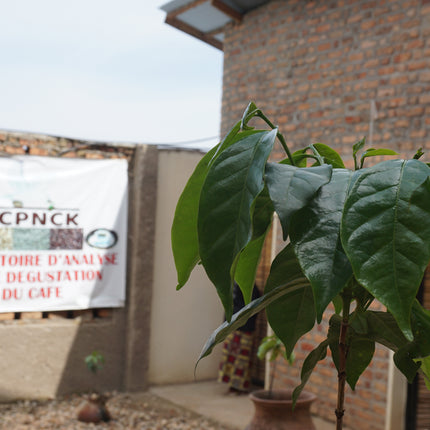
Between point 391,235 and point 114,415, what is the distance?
15.5 feet

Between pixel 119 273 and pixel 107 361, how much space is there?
805mm

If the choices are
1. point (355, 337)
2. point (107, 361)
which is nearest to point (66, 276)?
point (107, 361)

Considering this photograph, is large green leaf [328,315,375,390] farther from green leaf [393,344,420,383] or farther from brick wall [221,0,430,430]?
brick wall [221,0,430,430]

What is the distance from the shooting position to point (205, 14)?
5.26 meters

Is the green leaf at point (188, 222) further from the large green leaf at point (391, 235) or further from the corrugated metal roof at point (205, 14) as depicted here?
the corrugated metal roof at point (205, 14)

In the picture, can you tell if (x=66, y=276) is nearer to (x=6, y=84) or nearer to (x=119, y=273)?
(x=119, y=273)

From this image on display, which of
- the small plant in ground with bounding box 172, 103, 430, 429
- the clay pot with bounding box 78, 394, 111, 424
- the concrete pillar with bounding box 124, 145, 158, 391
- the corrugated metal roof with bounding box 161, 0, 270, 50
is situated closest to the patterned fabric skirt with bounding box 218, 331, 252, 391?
the concrete pillar with bounding box 124, 145, 158, 391

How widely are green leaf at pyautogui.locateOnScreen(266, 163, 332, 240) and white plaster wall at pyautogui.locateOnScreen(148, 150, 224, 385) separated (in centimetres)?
515

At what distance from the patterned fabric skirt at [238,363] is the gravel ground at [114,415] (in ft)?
2.10

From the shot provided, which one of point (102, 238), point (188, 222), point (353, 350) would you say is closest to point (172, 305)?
point (102, 238)

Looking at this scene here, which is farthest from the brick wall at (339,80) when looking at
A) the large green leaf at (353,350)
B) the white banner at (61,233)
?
the large green leaf at (353,350)

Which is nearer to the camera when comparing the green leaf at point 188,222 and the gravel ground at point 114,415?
the green leaf at point 188,222

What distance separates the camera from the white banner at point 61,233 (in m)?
4.93

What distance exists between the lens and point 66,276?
5.15 m
